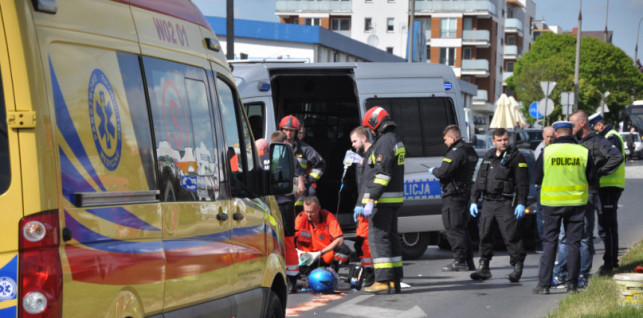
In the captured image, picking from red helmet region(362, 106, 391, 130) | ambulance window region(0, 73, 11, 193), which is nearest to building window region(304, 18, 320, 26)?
red helmet region(362, 106, 391, 130)

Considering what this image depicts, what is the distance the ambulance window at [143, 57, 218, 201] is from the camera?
476 centimetres

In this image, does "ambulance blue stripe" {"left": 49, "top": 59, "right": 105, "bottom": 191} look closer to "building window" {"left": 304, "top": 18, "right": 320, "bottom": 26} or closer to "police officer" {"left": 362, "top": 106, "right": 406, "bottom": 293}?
"police officer" {"left": 362, "top": 106, "right": 406, "bottom": 293}

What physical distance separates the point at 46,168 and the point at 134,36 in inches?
47.4

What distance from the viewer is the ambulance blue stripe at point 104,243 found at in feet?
12.4

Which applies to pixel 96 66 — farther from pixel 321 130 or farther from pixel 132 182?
pixel 321 130

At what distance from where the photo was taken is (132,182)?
436 centimetres

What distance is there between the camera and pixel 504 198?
37.6ft

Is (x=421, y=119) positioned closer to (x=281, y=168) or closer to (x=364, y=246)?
(x=364, y=246)

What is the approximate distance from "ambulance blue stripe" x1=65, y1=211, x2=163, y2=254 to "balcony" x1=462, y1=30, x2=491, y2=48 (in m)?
89.6

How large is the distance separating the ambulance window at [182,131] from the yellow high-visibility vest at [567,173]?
569 cm

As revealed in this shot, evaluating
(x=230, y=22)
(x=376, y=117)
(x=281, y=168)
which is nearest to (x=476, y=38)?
(x=230, y=22)

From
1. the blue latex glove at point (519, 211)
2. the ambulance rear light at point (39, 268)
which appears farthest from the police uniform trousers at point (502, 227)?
the ambulance rear light at point (39, 268)

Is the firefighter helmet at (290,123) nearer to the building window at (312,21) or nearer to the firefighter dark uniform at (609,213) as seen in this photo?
the firefighter dark uniform at (609,213)

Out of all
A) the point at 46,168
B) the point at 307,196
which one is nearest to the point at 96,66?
the point at 46,168
